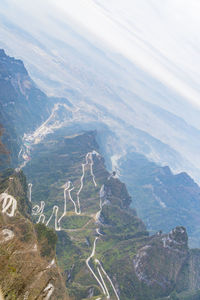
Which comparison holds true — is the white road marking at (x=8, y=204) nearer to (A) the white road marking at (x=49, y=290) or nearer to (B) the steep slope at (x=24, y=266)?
(B) the steep slope at (x=24, y=266)

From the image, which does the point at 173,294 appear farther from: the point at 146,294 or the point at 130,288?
the point at 130,288

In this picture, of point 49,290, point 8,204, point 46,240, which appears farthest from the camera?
point 8,204

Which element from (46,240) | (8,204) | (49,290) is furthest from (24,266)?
(8,204)

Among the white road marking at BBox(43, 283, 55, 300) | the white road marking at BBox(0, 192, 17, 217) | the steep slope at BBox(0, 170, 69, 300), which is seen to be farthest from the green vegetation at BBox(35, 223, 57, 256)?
the white road marking at BBox(43, 283, 55, 300)

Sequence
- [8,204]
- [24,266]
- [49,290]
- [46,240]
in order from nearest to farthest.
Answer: [24,266] → [49,290] → [46,240] → [8,204]

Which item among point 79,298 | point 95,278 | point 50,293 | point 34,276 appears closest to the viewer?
point 34,276

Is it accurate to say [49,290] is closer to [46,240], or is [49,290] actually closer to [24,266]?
[24,266]

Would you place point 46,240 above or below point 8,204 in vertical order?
above

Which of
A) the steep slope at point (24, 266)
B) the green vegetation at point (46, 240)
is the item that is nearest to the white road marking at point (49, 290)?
the steep slope at point (24, 266)

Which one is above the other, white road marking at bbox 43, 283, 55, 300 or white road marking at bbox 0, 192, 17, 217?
white road marking at bbox 43, 283, 55, 300

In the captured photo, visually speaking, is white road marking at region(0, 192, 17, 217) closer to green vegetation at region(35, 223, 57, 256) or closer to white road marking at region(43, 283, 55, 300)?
green vegetation at region(35, 223, 57, 256)

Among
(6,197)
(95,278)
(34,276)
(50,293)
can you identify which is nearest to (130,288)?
(95,278)
